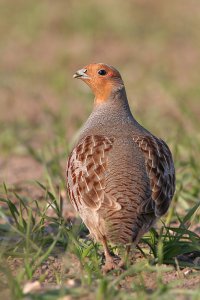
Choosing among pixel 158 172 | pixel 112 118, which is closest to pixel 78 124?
pixel 112 118

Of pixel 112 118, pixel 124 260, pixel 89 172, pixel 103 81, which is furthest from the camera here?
pixel 103 81

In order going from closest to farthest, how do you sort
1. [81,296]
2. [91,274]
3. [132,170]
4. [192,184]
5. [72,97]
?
[81,296] → [91,274] → [132,170] → [192,184] → [72,97]

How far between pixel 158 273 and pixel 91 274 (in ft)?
1.16

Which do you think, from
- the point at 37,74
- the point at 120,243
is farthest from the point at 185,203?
the point at 37,74

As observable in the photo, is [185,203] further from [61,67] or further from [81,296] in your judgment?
[61,67]

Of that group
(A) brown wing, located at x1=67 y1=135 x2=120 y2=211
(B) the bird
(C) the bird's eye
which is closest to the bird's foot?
(B) the bird

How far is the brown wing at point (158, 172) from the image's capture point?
445cm

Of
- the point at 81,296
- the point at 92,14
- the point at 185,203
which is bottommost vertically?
the point at 81,296

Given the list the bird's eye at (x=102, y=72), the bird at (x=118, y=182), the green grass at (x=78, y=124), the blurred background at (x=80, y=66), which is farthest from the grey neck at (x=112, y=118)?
the blurred background at (x=80, y=66)

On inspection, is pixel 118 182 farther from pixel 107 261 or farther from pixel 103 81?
pixel 103 81

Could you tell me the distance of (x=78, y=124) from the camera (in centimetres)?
856

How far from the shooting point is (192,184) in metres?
6.40

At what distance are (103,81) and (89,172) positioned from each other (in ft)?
3.64

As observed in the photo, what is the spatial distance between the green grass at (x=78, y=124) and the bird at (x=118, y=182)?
175 millimetres
